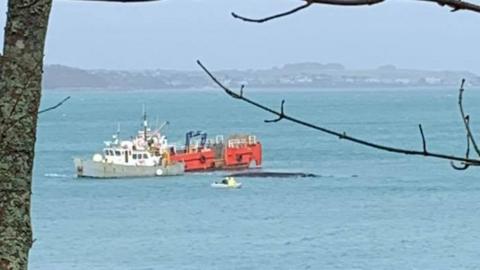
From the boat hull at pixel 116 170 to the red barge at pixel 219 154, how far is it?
1.74 metres

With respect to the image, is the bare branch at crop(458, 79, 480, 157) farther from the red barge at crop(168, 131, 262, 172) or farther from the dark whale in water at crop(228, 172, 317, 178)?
the red barge at crop(168, 131, 262, 172)

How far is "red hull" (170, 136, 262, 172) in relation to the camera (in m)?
46.7

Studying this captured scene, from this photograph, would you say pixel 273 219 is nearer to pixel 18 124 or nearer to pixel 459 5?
pixel 18 124

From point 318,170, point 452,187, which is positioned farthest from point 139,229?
point 318,170

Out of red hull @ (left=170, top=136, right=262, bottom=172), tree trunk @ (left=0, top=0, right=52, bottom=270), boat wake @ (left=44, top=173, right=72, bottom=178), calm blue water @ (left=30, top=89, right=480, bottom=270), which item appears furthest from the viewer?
red hull @ (left=170, top=136, right=262, bottom=172)

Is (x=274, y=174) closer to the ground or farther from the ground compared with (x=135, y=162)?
closer to the ground

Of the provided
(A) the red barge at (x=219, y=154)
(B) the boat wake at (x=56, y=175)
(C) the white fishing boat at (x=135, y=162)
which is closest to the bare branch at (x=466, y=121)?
(C) the white fishing boat at (x=135, y=162)

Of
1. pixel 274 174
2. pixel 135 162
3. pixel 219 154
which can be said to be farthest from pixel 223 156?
pixel 135 162

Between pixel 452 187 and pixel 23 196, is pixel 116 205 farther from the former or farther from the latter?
pixel 23 196

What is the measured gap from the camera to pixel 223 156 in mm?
48000

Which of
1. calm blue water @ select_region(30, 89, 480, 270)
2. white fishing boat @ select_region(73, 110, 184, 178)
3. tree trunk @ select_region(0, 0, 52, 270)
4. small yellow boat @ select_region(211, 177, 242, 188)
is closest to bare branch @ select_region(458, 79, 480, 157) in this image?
tree trunk @ select_region(0, 0, 52, 270)

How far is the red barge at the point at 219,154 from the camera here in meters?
46.8

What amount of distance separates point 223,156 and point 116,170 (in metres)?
5.51

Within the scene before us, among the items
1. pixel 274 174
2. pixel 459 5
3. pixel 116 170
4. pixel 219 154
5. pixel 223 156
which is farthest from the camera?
pixel 219 154
